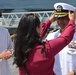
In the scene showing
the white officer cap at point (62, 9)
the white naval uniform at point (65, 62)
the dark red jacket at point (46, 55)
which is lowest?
the white naval uniform at point (65, 62)

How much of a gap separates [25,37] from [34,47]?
89 mm

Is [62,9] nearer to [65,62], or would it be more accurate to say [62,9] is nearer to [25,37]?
[65,62]

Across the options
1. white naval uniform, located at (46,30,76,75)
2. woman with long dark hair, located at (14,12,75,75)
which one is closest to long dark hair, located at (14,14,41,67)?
woman with long dark hair, located at (14,12,75,75)

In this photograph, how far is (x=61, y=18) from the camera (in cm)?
254

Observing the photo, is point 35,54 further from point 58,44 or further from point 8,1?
point 8,1

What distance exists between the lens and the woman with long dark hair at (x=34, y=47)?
6.47 feet

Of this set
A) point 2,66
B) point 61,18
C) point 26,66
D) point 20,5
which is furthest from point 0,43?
point 20,5

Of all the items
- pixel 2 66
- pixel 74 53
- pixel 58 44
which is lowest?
pixel 2 66

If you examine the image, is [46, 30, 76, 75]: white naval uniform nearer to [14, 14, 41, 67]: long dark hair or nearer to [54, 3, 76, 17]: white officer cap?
[54, 3, 76, 17]: white officer cap

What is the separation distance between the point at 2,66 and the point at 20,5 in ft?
52.5

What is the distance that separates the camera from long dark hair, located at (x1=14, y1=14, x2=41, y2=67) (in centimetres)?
199

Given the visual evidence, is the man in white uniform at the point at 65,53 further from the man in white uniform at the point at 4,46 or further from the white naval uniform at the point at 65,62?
the man in white uniform at the point at 4,46

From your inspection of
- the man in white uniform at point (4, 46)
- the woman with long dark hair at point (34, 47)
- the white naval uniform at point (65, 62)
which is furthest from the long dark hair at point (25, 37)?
the man in white uniform at point (4, 46)

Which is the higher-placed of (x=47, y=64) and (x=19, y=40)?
(x=19, y=40)
